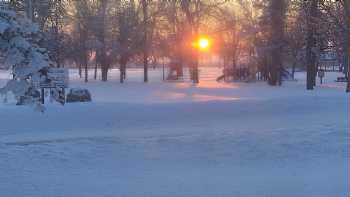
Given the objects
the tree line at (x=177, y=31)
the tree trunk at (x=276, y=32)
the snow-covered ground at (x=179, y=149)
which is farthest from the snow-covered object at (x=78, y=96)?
the tree trunk at (x=276, y=32)

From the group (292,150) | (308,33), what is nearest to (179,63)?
(308,33)

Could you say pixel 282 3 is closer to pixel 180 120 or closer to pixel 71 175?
pixel 180 120

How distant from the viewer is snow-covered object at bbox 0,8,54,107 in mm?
5906

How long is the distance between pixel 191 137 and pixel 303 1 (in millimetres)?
24379

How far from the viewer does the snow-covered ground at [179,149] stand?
8820 mm

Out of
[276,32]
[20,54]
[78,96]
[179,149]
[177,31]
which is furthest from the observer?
[177,31]

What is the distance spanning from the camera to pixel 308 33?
37.3 metres

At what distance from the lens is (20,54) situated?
5922 millimetres

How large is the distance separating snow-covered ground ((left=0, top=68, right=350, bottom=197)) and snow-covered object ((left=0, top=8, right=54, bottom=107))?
2592mm

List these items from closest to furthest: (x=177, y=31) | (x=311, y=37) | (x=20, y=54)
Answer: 1. (x=20, y=54)
2. (x=311, y=37)
3. (x=177, y=31)

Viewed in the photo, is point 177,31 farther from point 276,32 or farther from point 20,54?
point 20,54

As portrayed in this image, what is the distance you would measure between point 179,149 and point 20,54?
6.85 m

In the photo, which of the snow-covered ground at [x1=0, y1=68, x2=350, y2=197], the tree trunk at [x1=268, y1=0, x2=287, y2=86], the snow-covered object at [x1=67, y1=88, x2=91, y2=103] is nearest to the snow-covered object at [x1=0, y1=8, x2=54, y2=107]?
the snow-covered ground at [x1=0, y1=68, x2=350, y2=197]

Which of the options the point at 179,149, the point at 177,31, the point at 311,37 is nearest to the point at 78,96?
the point at 179,149
